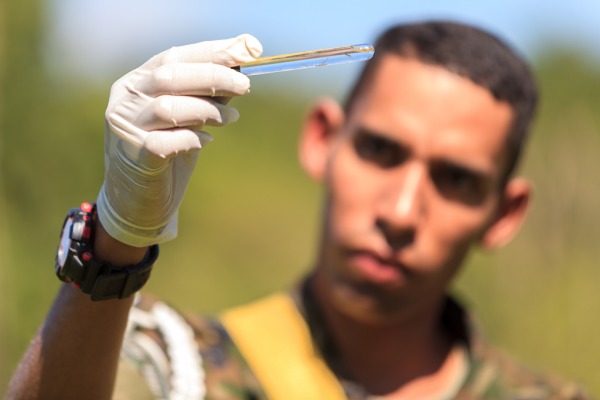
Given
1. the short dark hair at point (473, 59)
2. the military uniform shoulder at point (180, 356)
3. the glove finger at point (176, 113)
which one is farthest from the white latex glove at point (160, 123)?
the short dark hair at point (473, 59)

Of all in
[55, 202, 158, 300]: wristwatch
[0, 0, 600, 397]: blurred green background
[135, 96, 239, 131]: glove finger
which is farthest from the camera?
[0, 0, 600, 397]: blurred green background

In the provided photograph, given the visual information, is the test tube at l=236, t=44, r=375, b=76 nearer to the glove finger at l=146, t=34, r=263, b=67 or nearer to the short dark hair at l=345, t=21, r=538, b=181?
the glove finger at l=146, t=34, r=263, b=67

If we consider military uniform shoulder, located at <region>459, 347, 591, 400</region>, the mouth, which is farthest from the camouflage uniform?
the mouth

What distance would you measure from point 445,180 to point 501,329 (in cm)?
384

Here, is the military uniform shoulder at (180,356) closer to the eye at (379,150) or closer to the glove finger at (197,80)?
the eye at (379,150)

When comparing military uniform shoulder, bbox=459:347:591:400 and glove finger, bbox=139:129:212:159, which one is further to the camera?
military uniform shoulder, bbox=459:347:591:400

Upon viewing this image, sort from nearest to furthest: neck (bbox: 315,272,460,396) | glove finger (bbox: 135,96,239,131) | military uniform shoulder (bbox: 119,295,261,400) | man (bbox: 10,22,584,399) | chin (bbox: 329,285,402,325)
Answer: glove finger (bbox: 135,96,239,131), military uniform shoulder (bbox: 119,295,261,400), man (bbox: 10,22,584,399), chin (bbox: 329,285,402,325), neck (bbox: 315,272,460,396)

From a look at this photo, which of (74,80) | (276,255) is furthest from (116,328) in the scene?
(276,255)

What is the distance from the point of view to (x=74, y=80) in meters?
5.36

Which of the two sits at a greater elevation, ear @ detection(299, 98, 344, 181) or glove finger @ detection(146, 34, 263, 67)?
glove finger @ detection(146, 34, 263, 67)

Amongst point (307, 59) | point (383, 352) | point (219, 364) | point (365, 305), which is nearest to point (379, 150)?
point (365, 305)

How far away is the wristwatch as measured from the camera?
1.66 m

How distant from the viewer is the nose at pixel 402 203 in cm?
249

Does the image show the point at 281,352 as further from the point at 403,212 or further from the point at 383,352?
the point at 403,212
